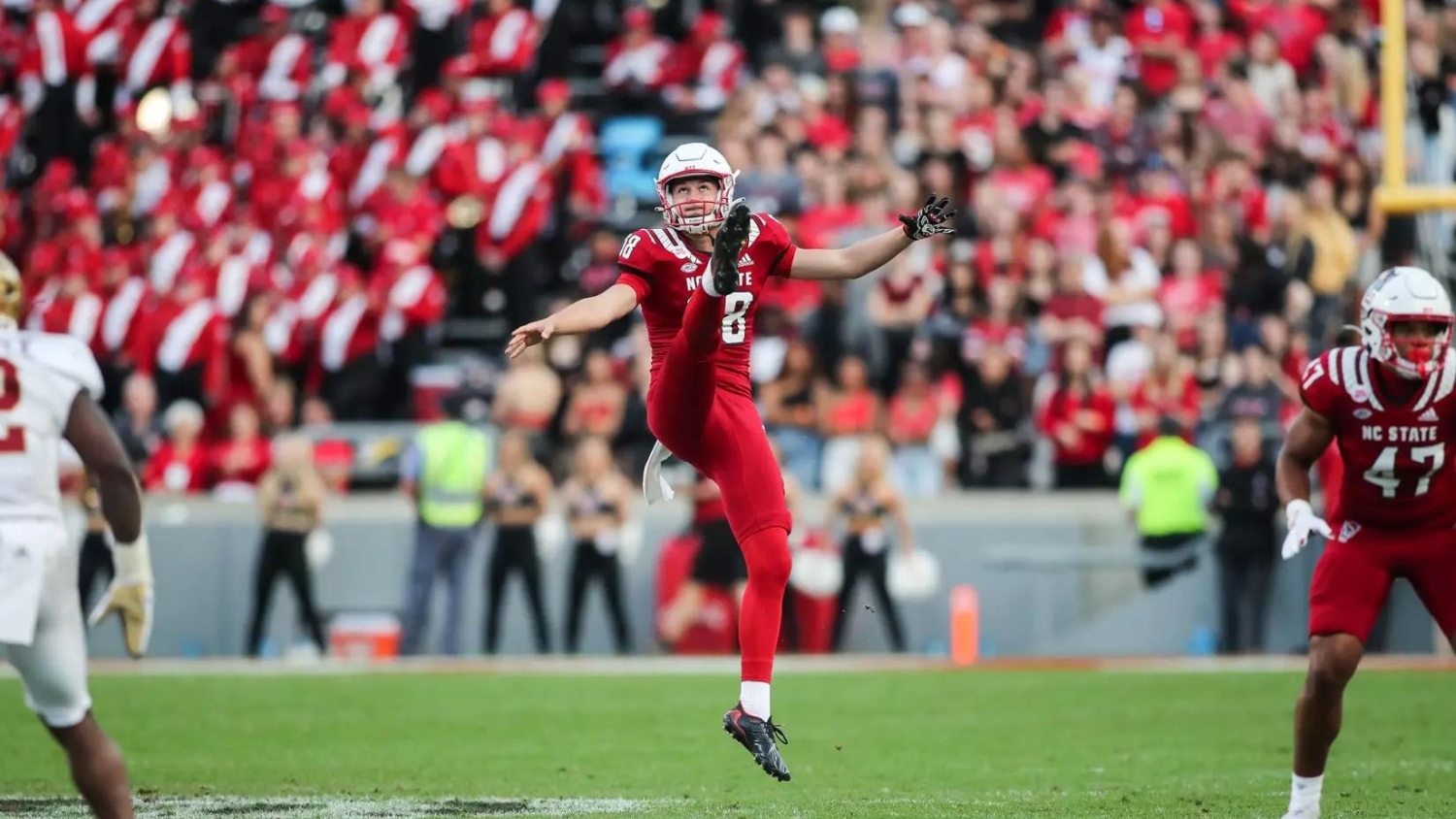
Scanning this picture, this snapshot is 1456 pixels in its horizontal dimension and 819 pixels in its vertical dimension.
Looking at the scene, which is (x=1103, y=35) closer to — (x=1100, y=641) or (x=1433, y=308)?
(x=1100, y=641)

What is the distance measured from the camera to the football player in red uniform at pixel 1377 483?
7055mm

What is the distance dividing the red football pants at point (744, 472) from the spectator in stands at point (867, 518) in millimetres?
7925

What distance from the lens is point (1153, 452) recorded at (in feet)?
51.4

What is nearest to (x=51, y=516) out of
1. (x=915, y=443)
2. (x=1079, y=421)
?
(x=915, y=443)

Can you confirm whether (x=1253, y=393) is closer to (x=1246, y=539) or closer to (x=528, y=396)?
(x=1246, y=539)

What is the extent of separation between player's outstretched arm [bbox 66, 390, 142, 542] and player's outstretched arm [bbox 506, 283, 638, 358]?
122cm

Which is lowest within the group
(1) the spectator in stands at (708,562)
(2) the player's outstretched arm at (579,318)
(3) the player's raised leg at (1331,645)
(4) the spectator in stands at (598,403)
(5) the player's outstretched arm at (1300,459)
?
(1) the spectator in stands at (708,562)

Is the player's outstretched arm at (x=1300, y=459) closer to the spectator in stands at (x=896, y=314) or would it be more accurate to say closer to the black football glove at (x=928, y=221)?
the black football glove at (x=928, y=221)

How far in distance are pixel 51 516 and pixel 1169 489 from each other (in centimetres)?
1103

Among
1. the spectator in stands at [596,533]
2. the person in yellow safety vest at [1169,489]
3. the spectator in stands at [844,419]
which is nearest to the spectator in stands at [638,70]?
the spectator in stands at [844,419]

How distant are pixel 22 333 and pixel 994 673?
9.47m

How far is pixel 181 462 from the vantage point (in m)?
16.9

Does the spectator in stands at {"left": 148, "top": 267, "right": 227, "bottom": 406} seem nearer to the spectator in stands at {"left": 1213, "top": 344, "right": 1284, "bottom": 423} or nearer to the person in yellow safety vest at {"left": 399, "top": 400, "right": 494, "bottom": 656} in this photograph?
the person in yellow safety vest at {"left": 399, "top": 400, "right": 494, "bottom": 656}

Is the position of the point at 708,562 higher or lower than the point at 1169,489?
lower
